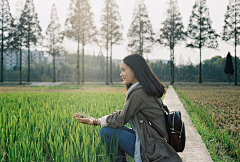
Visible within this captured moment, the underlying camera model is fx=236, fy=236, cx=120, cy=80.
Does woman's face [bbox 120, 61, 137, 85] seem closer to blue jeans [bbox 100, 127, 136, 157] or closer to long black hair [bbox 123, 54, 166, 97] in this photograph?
long black hair [bbox 123, 54, 166, 97]

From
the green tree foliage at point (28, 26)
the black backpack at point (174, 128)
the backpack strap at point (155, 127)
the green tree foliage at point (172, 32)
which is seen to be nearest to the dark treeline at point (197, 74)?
the green tree foliage at point (172, 32)

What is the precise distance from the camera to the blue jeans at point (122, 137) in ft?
7.91

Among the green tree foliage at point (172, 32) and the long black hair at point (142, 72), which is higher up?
the green tree foliage at point (172, 32)

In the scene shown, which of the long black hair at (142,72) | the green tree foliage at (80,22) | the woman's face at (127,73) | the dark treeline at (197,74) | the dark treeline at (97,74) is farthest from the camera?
the dark treeline at (197,74)

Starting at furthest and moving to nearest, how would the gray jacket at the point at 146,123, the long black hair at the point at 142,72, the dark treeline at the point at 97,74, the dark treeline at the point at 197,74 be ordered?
the dark treeline at the point at 197,74, the dark treeline at the point at 97,74, the long black hair at the point at 142,72, the gray jacket at the point at 146,123

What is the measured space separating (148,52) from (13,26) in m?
18.4

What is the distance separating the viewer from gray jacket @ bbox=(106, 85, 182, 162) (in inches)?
86.0

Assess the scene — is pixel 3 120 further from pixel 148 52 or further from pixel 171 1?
pixel 171 1

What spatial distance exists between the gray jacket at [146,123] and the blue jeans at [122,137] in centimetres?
18

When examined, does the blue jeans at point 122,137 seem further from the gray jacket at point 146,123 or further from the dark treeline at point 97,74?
the dark treeline at point 97,74

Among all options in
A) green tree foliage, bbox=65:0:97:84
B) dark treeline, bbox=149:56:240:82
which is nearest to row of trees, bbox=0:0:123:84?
green tree foliage, bbox=65:0:97:84

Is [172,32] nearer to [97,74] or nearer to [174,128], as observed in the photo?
[97,74]

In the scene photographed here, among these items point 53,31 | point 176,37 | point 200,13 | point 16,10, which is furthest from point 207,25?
point 16,10

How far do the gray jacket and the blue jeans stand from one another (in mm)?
178
